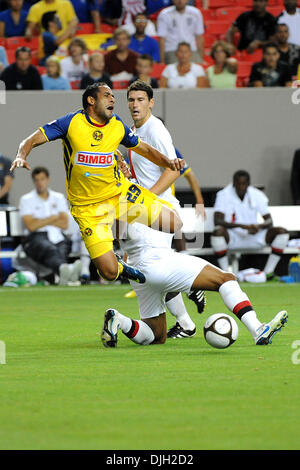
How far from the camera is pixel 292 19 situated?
63.3 ft

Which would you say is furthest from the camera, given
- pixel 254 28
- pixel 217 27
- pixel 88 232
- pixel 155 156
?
pixel 217 27

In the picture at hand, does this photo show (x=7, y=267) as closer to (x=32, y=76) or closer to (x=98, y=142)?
(x=32, y=76)

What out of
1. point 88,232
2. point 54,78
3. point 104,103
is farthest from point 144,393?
point 54,78

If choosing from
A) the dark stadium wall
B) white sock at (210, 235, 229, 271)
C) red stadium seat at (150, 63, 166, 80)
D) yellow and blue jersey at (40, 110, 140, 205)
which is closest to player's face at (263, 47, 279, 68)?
the dark stadium wall

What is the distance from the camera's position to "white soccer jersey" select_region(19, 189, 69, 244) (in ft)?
53.6

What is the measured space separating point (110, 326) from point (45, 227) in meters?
8.35

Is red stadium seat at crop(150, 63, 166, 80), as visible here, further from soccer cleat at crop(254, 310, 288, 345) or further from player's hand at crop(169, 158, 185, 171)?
soccer cleat at crop(254, 310, 288, 345)

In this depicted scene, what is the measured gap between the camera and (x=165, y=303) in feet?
30.7

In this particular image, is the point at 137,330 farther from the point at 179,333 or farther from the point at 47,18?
the point at 47,18

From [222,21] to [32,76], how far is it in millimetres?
5326

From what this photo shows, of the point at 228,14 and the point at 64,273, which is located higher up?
the point at 228,14

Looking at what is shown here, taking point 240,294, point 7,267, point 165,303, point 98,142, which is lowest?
point 7,267

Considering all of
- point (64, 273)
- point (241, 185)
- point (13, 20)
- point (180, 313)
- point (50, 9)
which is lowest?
point (64, 273)
